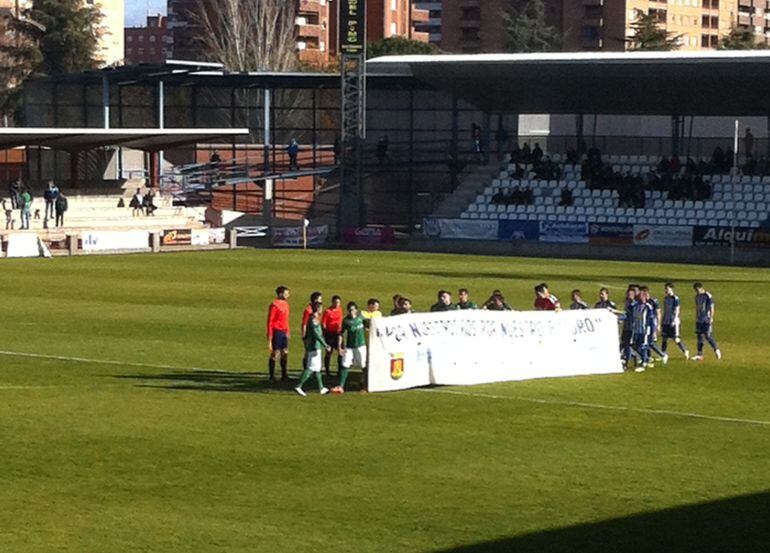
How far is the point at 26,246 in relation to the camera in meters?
62.9

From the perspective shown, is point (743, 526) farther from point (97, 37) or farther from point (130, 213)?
point (97, 37)

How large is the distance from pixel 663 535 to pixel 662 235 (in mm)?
54457

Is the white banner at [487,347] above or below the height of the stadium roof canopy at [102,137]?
below

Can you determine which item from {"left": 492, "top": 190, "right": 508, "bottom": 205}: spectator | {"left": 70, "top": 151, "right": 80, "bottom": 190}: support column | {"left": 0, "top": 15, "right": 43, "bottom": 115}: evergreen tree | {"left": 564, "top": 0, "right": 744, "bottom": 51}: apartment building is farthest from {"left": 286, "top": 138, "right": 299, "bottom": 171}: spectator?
{"left": 564, "top": 0, "right": 744, "bottom": 51}: apartment building

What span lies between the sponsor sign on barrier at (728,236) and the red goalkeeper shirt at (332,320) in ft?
138

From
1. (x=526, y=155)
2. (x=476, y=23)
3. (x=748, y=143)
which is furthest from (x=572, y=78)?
(x=476, y=23)

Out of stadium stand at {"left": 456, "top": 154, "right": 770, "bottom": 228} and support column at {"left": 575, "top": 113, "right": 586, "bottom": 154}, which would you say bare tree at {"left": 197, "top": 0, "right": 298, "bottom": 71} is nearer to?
support column at {"left": 575, "top": 113, "right": 586, "bottom": 154}

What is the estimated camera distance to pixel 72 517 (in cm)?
1722

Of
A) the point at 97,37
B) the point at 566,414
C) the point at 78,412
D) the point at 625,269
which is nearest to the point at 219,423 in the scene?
the point at 78,412

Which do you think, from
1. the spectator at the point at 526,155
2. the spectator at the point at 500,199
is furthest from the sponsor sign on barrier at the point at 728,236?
the spectator at the point at 526,155

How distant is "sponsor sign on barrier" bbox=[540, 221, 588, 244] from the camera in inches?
2847

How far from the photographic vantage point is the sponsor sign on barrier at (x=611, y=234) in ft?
233

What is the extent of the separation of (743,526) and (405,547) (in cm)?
383

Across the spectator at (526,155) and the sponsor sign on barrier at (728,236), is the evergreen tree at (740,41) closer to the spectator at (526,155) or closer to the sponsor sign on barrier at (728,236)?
the spectator at (526,155)
